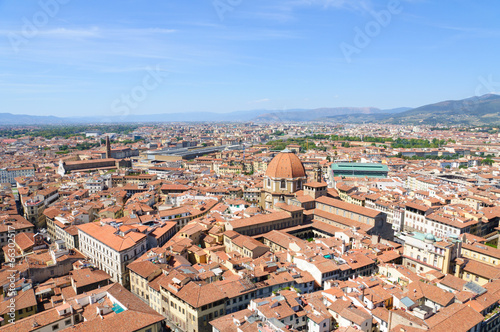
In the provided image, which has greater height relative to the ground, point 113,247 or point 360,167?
point 113,247

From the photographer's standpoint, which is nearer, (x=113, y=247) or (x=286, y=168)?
(x=113, y=247)

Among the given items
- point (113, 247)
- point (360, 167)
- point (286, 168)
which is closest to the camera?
point (113, 247)

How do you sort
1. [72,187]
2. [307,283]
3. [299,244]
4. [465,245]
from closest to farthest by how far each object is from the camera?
[307,283]
[299,244]
[465,245]
[72,187]

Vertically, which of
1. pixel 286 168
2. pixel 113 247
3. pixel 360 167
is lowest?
pixel 360 167

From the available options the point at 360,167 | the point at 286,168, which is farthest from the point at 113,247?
the point at 360,167

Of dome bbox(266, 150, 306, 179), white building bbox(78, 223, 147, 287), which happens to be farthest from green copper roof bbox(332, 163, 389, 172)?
white building bbox(78, 223, 147, 287)

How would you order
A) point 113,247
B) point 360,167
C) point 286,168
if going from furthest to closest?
1. point 360,167
2. point 286,168
3. point 113,247

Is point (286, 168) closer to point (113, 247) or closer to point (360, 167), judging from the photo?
point (113, 247)

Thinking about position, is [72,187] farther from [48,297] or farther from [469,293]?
[469,293]

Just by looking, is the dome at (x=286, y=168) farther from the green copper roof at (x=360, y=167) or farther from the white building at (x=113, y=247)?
the green copper roof at (x=360, y=167)

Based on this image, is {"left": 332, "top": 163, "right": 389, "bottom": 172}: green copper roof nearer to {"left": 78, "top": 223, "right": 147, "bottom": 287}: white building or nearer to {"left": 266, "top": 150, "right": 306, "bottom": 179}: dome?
{"left": 266, "top": 150, "right": 306, "bottom": 179}: dome

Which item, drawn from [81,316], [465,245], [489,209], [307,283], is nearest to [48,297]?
[81,316]
